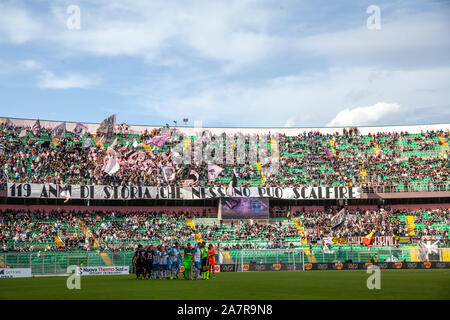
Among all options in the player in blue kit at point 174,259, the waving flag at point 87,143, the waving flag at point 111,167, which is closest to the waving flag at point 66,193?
the waving flag at point 111,167

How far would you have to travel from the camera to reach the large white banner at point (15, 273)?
3897cm

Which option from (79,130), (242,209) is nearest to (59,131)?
(79,130)

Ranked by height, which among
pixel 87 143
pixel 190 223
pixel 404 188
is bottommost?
pixel 190 223

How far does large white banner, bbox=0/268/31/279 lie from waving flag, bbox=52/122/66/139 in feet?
91.2

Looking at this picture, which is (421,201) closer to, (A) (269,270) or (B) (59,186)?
(A) (269,270)

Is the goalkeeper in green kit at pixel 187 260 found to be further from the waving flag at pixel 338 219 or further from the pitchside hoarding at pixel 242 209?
the waving flag at pixel 338 219

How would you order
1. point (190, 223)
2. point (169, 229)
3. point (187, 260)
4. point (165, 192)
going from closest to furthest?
point (187, 260)
point (169, 229)
point (190, 223)
point (165, 192)

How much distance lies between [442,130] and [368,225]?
20904mm

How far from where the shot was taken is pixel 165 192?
207ft

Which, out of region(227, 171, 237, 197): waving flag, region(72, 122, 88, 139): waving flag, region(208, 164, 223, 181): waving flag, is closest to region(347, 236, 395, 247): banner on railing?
region(227, 171, 237, 197): waving flag

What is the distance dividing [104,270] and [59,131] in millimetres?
30089

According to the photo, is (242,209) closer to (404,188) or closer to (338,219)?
(338,219)

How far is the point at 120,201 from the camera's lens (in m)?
63.8
